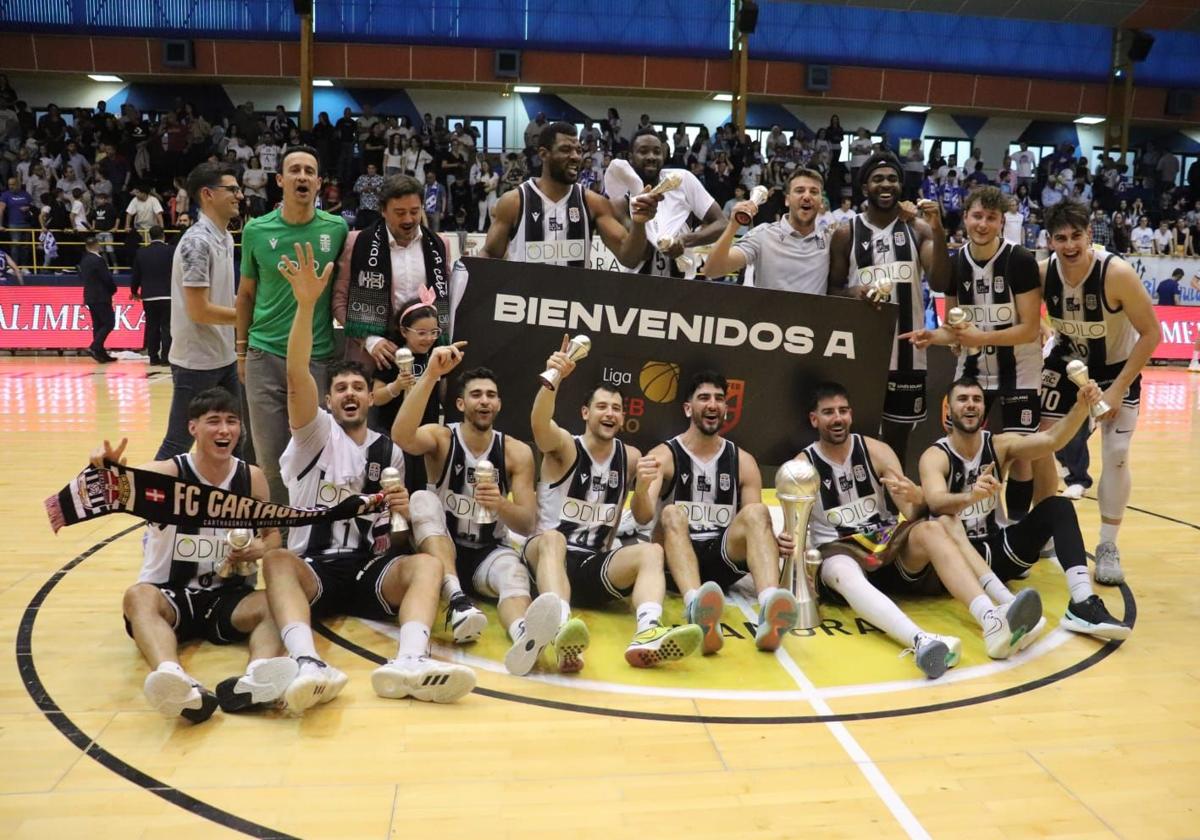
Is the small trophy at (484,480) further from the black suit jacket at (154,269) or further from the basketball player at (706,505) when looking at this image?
the black suit jacket at (154,269)

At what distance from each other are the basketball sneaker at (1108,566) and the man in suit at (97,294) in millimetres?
14313

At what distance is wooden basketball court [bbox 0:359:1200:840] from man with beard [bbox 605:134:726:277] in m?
2.70

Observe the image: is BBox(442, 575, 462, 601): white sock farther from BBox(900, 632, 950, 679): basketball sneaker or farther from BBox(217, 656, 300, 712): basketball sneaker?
BBox(900, 632, 950, 679): basketball sneaker

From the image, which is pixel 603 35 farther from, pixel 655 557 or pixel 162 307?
pixel 655 557

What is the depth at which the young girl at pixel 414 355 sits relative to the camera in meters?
5.44

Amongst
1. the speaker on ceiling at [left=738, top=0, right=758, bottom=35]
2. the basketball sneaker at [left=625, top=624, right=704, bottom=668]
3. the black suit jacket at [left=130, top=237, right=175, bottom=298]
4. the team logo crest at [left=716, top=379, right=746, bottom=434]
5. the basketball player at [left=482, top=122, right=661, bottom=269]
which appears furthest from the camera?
the speaker on ceiling at [left=738, top=0, right=758, bottom=35]

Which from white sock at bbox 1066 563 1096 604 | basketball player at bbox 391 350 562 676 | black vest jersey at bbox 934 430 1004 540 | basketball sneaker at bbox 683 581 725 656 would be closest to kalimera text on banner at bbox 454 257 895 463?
black vest jersey at bbox 934 430 1004 540

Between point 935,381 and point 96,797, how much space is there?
19.7 ft

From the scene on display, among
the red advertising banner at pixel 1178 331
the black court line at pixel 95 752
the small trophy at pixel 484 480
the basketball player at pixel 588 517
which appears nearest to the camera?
the black court line at pixel 95 752

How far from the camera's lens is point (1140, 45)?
2627 centimetres

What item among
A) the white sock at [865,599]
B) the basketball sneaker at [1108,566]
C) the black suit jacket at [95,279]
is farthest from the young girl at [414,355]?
the black suit jacket at [95,279]

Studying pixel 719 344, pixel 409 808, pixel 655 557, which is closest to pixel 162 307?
pixel 719 344

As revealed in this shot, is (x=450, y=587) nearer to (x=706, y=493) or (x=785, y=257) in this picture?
(x=706, y=493)

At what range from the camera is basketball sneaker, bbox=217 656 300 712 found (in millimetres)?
3969
